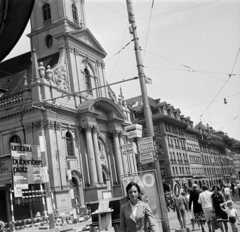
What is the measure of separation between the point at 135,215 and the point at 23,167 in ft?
66.2

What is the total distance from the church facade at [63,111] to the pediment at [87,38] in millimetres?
22

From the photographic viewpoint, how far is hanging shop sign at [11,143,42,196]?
23438 millimetres

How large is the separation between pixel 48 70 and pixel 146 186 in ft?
91.7

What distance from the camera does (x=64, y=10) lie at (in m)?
42.4

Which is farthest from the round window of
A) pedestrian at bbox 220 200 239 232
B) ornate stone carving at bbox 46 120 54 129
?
pedestrian at bbox 220 200 239 232

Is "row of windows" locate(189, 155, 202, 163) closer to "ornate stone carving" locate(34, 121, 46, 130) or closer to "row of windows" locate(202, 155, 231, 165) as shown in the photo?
"row of windows" locate(202, 155, 231, 165)

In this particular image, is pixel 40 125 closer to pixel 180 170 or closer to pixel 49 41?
pixel 49 41

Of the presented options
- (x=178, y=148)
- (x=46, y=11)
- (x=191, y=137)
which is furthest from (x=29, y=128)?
(x=191, y=137)

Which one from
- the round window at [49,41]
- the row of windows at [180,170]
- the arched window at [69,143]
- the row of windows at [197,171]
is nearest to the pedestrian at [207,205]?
the arched window at [69,143]

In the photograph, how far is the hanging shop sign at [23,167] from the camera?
23.4 meters

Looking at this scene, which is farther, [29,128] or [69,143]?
[69,143]

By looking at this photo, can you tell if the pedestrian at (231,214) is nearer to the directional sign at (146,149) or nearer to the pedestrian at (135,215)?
the directional sign at (146,149)

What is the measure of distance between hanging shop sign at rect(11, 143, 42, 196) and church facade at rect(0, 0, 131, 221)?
3562 mm

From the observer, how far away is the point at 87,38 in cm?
4353
